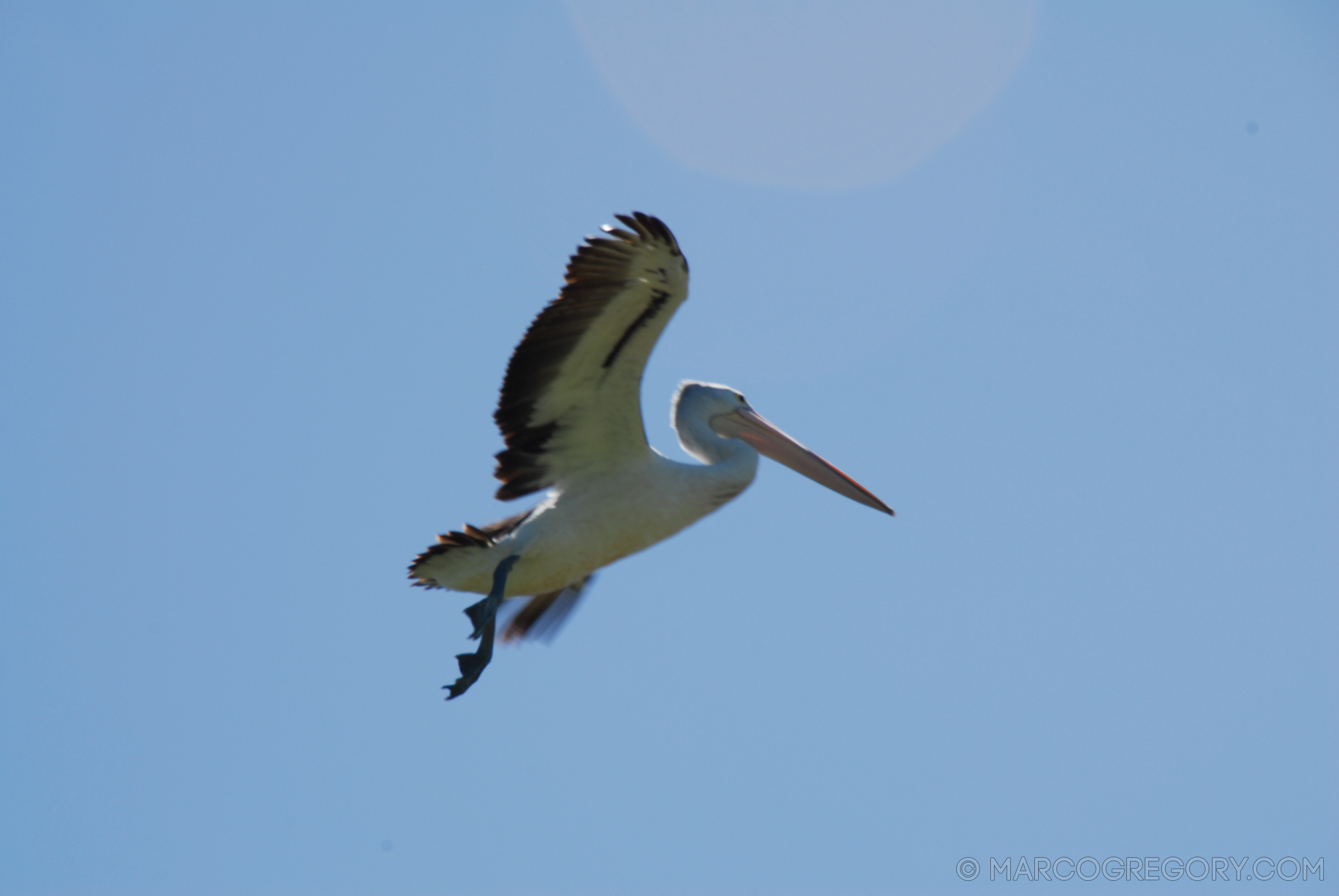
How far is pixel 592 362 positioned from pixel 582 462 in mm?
770

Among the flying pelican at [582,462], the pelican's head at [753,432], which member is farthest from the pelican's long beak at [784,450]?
the flying pelican at [582,462]

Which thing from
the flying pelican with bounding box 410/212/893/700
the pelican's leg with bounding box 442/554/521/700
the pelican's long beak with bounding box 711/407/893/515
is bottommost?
the pelican's leg with bounding box 442/554/521/700

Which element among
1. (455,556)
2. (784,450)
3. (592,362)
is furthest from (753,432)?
(455,556)

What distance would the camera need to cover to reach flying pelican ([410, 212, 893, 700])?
7.37 meters

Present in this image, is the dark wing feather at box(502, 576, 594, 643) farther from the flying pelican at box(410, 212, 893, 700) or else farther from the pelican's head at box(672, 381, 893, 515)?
the pelican's head at box(672, 381, 893, 515)

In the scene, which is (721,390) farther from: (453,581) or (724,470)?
(453,581)

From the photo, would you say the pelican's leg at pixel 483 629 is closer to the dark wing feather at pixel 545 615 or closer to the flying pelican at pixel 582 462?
the flying pelican at pixel 582 462

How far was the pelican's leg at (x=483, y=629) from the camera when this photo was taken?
761 centimetres

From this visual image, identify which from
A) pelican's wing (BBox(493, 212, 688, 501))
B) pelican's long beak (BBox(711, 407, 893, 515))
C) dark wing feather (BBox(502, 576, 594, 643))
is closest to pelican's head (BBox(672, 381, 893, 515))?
pelican's long beak (BBox(711, 407, 893, 515))

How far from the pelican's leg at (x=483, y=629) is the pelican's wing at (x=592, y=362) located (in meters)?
0.59

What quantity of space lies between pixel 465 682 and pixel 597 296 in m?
2.54

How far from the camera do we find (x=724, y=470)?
26.1ft

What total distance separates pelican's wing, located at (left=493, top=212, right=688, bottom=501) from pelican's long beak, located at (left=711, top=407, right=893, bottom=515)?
4.03 ft

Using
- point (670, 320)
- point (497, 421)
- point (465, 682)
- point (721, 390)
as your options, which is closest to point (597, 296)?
point (670, 320)
